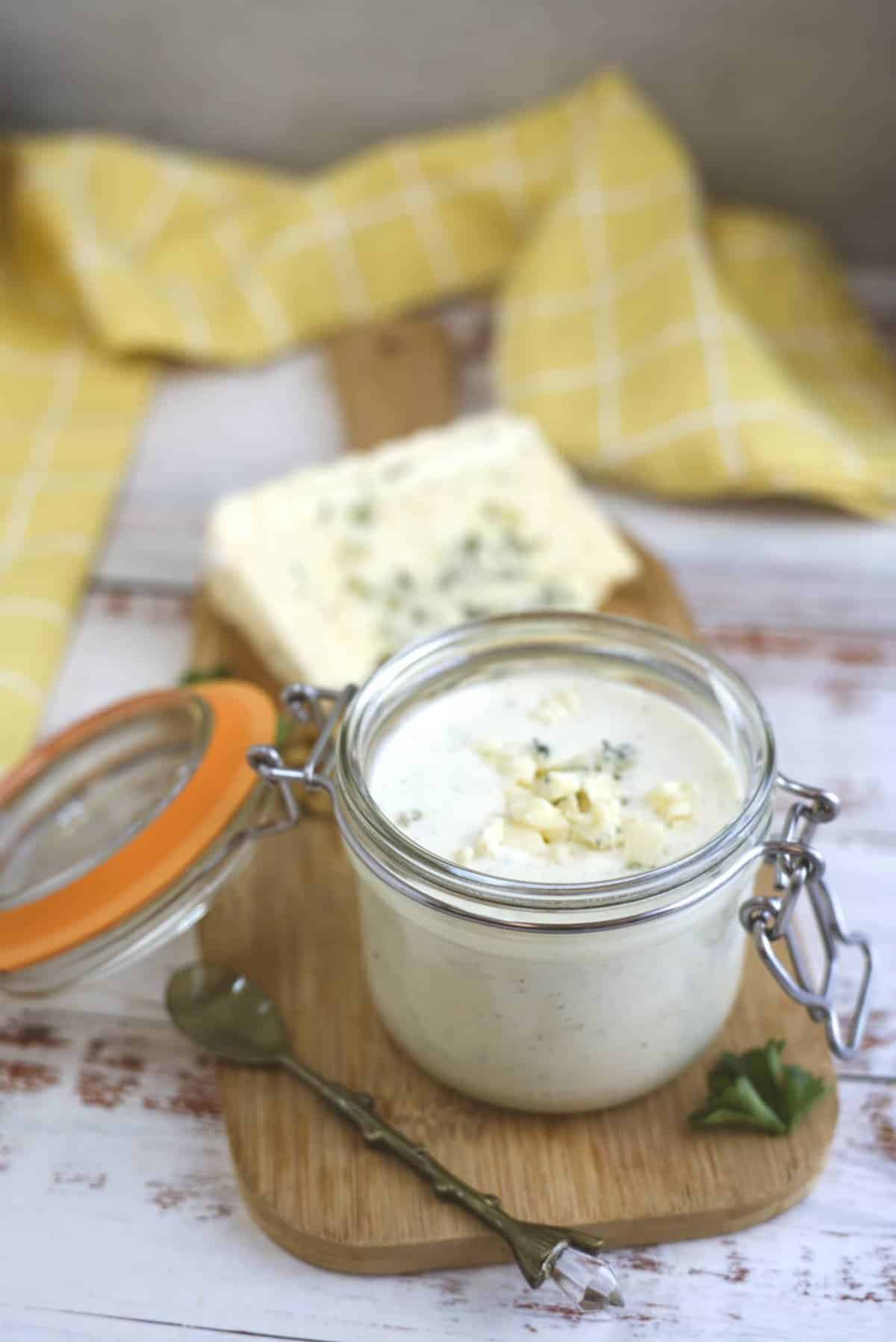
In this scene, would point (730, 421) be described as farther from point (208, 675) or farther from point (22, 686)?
point (22, 686)

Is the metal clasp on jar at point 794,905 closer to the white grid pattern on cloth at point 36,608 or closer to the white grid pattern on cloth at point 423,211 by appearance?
the white grid pattern on cloth at point 36,608

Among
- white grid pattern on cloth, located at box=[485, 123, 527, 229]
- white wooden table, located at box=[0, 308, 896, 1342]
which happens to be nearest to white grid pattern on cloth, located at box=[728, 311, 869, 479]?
white wooden table, located at box=[0, 308, 896, 1342]

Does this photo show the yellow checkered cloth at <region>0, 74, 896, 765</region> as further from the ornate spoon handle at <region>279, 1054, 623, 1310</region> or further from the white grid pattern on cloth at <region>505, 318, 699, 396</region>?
the ornate spoon handle at <region>279, 1054, 623, 1310</region>

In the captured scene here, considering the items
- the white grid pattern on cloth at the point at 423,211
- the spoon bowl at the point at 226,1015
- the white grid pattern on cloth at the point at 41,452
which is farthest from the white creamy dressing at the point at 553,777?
the white grid pattern on cloth at the point at 423,211

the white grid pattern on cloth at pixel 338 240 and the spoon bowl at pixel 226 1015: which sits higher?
the white grid pattern on cloth at pixel 338 240

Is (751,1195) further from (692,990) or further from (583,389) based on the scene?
(583,389)

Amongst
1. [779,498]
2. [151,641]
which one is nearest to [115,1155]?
[151,641]

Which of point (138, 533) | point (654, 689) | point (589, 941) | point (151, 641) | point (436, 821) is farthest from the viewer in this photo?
point (138, 533)
